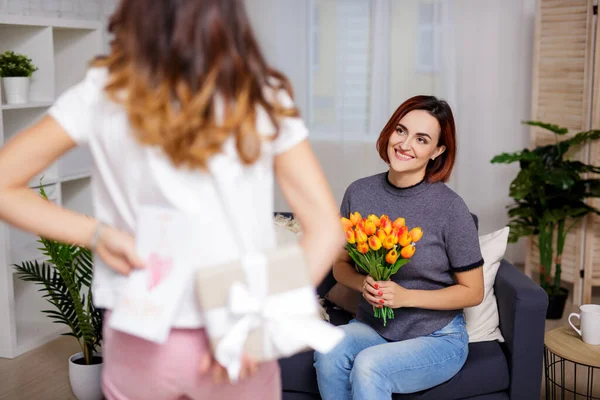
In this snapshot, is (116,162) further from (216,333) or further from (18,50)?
(18,50)

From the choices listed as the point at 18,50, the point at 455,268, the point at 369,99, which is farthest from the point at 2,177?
the point at 369,99

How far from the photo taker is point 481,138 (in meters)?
5.07

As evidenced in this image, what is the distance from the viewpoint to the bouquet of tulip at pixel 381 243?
205 cm

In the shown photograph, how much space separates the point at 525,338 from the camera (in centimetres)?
229

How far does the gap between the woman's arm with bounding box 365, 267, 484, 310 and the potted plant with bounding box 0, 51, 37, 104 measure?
2.11m

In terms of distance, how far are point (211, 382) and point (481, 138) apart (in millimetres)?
4312

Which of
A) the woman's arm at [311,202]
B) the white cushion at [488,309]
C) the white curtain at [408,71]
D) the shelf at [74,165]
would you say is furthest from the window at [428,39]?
the woman's arm at [311,202]

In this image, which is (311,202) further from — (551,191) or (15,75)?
(551,191)

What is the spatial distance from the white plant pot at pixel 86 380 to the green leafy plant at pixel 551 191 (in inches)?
89.9

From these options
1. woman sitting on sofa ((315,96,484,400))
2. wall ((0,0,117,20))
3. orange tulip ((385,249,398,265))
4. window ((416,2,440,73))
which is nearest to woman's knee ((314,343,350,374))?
woman sitting on sofa ((315,96,484,400))

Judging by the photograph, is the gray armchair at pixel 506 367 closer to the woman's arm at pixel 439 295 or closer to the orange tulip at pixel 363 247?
the woman's arm at pixel 439 295

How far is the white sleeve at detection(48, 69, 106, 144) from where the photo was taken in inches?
38.9

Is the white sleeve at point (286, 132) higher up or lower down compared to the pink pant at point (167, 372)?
higher up

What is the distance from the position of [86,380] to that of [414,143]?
5.25 ft
